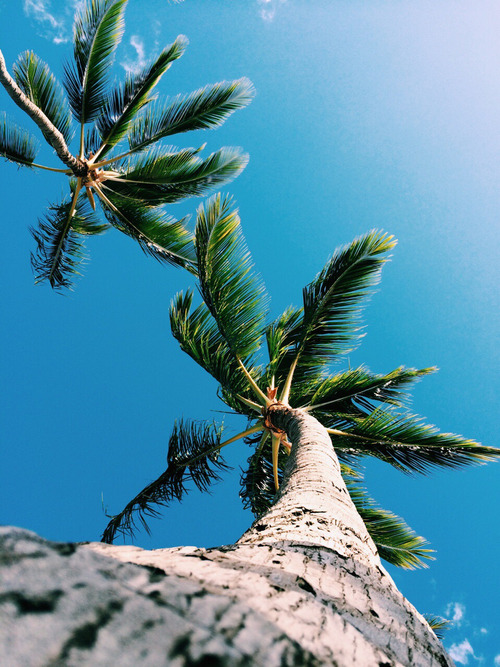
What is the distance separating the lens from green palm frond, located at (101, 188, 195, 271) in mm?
6641

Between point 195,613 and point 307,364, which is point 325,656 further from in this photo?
point 307,364

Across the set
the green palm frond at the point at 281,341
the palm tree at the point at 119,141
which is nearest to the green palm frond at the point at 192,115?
the palm tree at the point at 119,141

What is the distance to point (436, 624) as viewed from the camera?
5.57m

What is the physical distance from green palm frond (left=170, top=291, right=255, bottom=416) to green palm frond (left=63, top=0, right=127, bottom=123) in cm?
353

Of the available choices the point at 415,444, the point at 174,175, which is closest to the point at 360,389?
the point at 415,444

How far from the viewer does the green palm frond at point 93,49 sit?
19.2 ft

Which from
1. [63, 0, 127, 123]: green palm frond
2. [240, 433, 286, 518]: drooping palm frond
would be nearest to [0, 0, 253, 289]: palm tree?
[63, 0, 127, 123]: green palm frond

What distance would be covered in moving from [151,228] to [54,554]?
6.64m

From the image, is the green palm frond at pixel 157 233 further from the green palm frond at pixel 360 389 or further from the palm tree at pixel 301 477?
the green palm frond at pixel 360 389

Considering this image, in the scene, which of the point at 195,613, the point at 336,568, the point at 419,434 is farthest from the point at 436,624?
the point at 195,613

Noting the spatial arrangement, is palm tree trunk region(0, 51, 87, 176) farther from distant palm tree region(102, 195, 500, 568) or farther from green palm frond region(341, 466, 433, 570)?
green palm frond region(341, 466, 433, 570)

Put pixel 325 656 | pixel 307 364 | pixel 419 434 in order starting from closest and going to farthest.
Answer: pixel 325 656, pixel 419 434, pixel 307 364

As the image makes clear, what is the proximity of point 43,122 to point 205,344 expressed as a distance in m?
3.72

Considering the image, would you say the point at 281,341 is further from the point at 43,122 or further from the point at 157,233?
the point at 43,122
